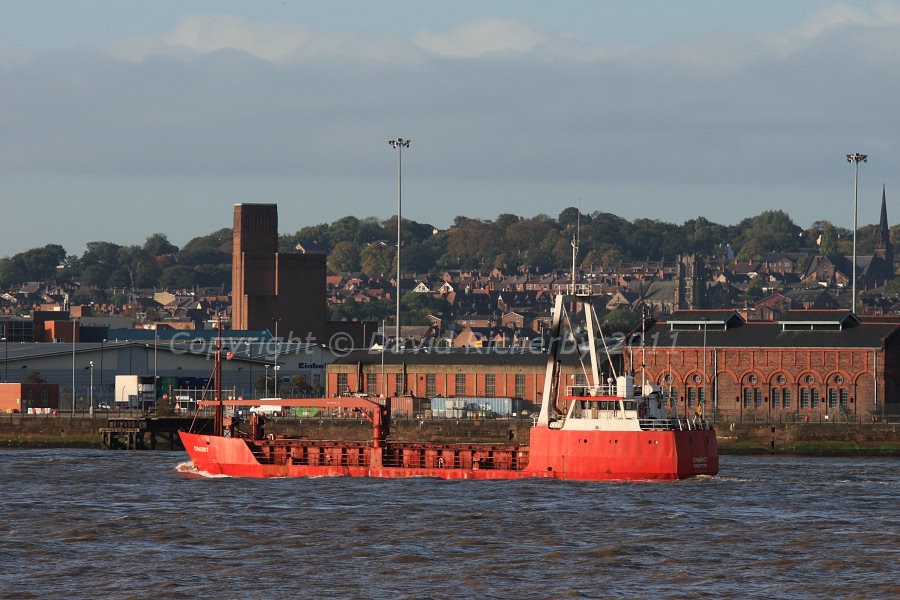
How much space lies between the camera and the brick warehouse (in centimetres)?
10869

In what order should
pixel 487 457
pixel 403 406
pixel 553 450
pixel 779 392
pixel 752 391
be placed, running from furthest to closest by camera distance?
pixel 752 391 < pixel 403 406 < pixel 779 392 < pixel 487 457 < pixel 553 450

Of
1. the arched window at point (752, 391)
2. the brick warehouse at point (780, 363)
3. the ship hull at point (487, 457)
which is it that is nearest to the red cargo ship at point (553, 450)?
the ship hull at point (487, 457)

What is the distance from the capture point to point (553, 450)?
71.4 m

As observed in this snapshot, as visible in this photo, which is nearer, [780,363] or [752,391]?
[780,363]

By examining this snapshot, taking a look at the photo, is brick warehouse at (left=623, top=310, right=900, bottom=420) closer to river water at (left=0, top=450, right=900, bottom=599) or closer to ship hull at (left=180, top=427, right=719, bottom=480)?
river water at (left=0, top=450, right=900, bottom=599)

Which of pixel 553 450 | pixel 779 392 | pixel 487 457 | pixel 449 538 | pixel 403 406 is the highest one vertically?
pixel 779 392

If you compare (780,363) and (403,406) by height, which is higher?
(780,363)

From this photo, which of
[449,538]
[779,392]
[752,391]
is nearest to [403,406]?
[752,391]

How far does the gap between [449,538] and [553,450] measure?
15.3 metres

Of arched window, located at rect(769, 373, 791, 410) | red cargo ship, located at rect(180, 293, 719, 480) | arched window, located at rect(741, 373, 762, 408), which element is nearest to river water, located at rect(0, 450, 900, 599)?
red cargo ship, located at rect(180, 293, 719, 480)

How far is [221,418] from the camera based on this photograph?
84.4m

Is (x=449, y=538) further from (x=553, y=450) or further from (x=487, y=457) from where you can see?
(x=487, y=457)

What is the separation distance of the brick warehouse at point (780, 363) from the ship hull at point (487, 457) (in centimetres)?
3159

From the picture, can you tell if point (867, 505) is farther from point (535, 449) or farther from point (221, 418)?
point (221, 418)
